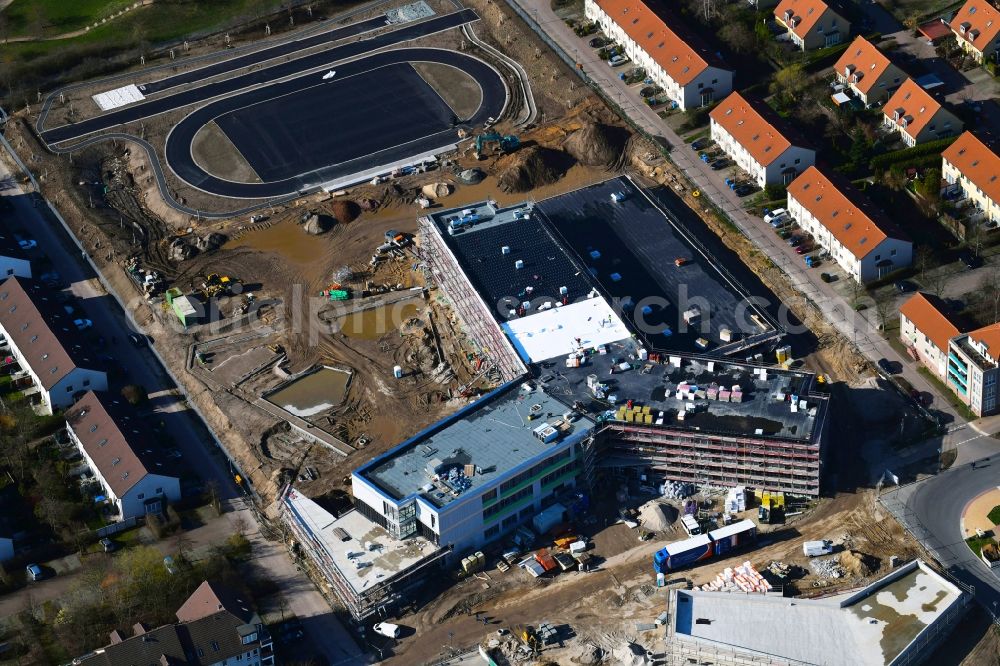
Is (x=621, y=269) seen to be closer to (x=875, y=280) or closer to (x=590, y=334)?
(x=590, y=334)

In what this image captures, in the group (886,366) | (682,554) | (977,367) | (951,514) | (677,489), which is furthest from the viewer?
(886,366)

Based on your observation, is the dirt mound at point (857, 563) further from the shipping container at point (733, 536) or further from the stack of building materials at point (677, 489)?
the stack of building materials at point (677, 489)

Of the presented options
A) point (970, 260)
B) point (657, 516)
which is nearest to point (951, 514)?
point (657, 516)

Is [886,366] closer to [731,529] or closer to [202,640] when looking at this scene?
[731,529]

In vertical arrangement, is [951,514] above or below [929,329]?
below

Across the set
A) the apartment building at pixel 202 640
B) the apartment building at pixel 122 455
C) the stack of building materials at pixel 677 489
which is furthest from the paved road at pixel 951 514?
the apartment building at pixel 122 455

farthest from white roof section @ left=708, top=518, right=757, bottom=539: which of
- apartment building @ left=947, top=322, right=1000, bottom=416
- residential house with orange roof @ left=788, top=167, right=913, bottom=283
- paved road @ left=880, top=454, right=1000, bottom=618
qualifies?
residential house with orange roof @ left=788, top=167, right=913, bottom=283
